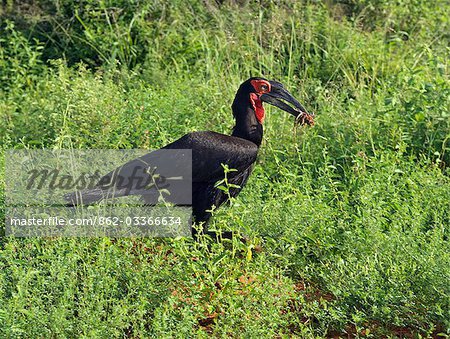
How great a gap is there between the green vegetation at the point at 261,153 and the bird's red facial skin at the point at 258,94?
0.51 meters

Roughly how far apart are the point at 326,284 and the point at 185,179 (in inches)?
41.0

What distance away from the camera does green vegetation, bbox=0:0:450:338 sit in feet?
13.8

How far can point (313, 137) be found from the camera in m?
6.35

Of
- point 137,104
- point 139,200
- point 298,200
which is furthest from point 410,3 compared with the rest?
point 139,200

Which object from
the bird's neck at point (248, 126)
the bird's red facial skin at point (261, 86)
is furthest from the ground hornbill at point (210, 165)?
the bird's red facial skin at point (261, 86)

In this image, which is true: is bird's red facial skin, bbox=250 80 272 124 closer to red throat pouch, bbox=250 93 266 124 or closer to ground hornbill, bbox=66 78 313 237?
red throat pouch, bbox=250 93 266 124

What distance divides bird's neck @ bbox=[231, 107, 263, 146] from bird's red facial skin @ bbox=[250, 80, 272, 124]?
0.12ft

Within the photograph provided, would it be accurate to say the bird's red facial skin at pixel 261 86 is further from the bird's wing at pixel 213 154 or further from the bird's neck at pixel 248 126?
the bird's wing at pixel 213 154

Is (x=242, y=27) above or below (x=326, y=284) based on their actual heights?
above

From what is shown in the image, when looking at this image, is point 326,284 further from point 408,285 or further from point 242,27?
point 242,27

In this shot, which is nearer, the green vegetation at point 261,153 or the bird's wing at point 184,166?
the green vegetation at point 261,153

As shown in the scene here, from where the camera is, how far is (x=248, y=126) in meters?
5.39

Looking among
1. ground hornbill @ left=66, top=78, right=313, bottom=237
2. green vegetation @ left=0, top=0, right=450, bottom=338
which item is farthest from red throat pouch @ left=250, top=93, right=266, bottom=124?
green vegetation @ left=0, top=0, right=450, bottom=338

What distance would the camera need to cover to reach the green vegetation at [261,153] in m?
4.21
